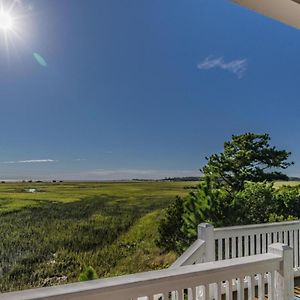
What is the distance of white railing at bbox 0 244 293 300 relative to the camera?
928mm

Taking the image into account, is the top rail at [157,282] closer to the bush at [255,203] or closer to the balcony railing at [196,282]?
the balcony railing at [196,282]

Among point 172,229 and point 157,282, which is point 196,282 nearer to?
point 157,282

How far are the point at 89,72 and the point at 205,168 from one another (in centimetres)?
209

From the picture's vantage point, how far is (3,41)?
371 centimetres

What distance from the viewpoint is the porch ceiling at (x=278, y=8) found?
1355mm

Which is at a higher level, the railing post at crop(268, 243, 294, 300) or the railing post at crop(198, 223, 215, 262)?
the railing post at crop(268, 243, 294, 300)

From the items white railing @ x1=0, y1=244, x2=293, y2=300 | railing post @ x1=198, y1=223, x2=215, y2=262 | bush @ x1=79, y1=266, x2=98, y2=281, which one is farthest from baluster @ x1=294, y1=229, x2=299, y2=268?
white railing @ x1=0, y1=244, x2=293, y2=300

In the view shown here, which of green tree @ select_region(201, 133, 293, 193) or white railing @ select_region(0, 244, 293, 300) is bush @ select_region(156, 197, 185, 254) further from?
white railing @ select_region(0, 244, 293, 300)

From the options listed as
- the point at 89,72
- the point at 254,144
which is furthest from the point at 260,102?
the point at 89,72

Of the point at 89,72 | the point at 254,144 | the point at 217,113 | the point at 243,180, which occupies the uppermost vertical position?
the point at 89,72

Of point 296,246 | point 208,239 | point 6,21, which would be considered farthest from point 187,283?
point 6,21

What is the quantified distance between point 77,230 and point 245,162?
279 centimetres

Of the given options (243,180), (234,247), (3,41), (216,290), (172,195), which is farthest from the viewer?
(243,180)

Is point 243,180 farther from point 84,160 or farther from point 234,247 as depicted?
A: point 84,160
